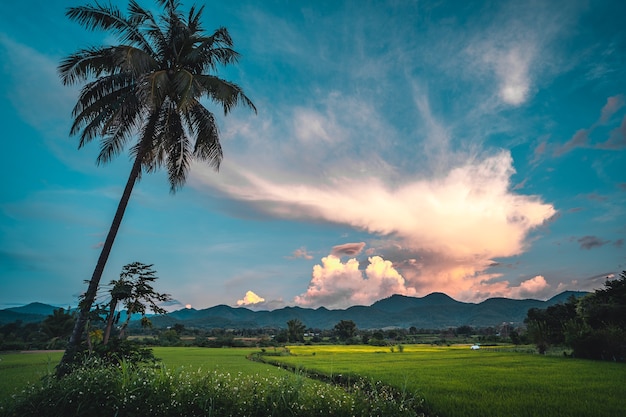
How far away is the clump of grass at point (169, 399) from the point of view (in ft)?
22.3

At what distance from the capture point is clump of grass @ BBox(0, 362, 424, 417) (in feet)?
22.3

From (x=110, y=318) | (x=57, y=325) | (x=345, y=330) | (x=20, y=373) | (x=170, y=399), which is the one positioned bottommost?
(x=20, y=373)

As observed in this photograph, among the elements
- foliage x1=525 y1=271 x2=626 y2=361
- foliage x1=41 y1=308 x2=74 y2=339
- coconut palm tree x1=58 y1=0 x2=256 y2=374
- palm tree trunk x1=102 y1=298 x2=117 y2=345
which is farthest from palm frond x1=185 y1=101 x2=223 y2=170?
foliage x1=41 y1=308 x2=74 y2=339

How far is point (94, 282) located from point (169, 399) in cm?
615

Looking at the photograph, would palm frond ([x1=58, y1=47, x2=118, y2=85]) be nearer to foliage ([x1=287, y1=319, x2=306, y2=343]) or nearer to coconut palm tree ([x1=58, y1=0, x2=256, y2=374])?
coconut palm tree ([x1=58, y1=0, x2=256, y2=374])

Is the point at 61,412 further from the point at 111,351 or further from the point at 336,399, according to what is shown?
the point at 336,399

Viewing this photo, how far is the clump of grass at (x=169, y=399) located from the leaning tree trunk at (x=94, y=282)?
198cm

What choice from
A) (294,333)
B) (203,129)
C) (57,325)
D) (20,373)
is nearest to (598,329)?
(203,129)

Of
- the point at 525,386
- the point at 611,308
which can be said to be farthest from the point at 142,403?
the point at 611,308

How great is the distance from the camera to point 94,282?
448 inches

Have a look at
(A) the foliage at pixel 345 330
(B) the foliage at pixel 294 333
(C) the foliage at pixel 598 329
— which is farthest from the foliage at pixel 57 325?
(C) the foliage at pixel 598 329

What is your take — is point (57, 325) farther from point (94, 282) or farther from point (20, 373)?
point (94, 282)

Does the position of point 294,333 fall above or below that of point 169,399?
above

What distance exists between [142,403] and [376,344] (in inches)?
2497
